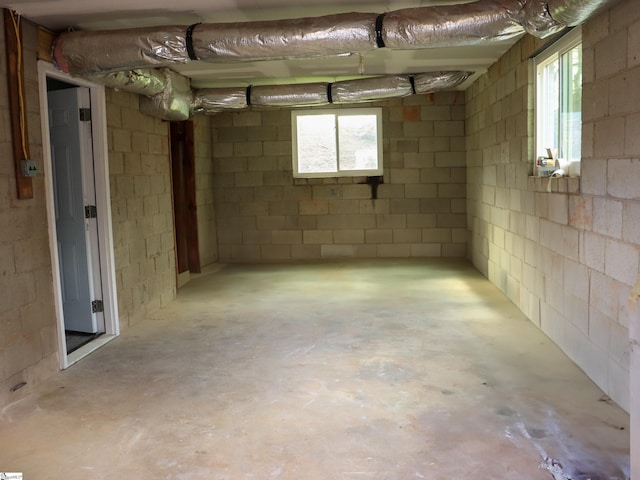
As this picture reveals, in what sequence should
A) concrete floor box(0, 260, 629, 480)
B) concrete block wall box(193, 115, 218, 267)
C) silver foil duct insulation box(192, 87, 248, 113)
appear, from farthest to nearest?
concrete block wall box(193, 115, 218, 267)
silver foil duct insulation box(192, 87, 248, 113)
concrete floor box(0, 260, 629, 480)

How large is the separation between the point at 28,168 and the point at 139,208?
5.64 feet

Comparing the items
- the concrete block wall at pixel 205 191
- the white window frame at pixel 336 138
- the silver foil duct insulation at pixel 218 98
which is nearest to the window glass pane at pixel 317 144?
the white window frame at pixel 336 138

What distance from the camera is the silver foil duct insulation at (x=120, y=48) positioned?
3561mm

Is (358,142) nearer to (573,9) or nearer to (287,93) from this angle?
(287,93)

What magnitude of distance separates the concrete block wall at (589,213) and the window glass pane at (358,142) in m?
2.63

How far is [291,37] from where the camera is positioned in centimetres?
351

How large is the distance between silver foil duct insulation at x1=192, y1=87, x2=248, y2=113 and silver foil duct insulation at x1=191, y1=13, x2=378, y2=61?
2315 mm

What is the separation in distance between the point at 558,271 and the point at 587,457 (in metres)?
1.70

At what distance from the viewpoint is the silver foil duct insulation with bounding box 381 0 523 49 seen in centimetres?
325

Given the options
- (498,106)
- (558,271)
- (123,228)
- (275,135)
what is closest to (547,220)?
(558,271)

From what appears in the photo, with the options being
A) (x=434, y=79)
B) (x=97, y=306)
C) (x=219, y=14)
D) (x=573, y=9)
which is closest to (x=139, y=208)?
(x=97, y=306)

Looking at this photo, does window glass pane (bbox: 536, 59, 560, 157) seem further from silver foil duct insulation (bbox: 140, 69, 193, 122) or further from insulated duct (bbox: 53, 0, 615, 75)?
silver foil duct insulation (bbox: 140, 69, 193, 122)

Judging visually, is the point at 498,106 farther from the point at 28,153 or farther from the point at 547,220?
the point at 28,153

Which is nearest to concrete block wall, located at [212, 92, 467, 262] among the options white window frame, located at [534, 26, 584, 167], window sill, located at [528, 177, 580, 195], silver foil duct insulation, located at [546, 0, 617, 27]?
white window frame, located at [534, 26, 584, 167]
